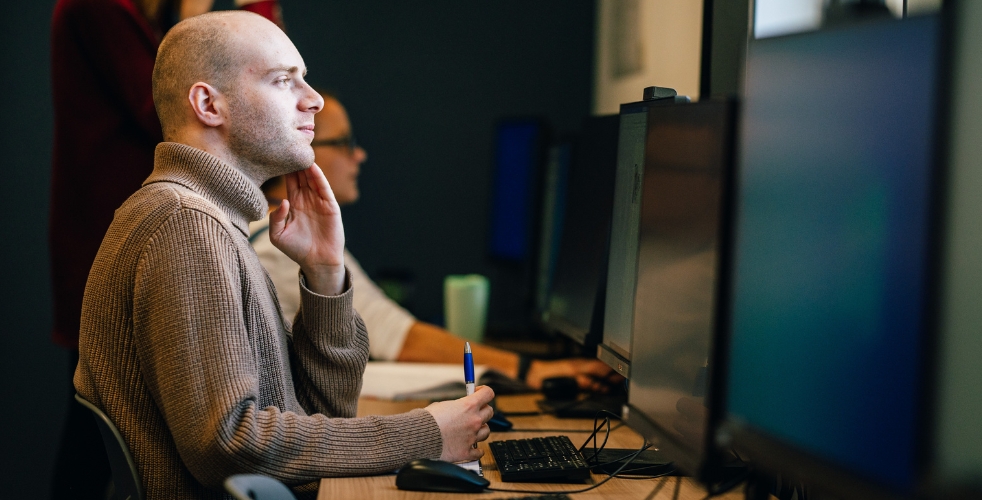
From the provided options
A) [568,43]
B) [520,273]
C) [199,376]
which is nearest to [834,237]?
[199,376]

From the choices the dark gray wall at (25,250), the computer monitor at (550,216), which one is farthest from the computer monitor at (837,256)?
the dark gray wall at (25,250)

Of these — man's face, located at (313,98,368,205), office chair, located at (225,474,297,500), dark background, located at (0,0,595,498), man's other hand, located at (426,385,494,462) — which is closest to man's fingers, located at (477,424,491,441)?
man's other hand, located at (426,385,494,462)

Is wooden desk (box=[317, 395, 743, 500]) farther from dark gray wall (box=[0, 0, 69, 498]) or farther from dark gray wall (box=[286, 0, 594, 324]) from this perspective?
dark gray wall (box=[0, 0, 69, 498])

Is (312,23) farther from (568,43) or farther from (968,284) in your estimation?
(968,284)

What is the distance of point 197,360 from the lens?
0.94 meters

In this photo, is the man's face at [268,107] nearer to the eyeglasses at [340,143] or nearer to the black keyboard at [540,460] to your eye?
the black keyboard at [540,460]

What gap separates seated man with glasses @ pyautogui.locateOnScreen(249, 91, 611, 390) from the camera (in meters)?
1.81

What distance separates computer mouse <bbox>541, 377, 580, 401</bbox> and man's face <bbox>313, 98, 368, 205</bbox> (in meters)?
0.98

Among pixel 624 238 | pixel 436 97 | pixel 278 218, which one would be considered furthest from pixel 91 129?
pixel 436 97

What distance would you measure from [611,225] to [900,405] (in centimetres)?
82

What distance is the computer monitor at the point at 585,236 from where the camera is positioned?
1418 millimetres

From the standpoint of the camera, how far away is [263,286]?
115cm

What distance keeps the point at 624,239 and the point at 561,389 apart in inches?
19.2

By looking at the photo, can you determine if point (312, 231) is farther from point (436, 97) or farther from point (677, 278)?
point (436, 97)
